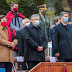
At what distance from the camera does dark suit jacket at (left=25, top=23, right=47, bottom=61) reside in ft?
→ 25.8

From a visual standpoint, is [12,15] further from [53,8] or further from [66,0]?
[53,8]

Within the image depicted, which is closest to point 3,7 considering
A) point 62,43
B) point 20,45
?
point 62,43

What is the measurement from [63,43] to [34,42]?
104 cm

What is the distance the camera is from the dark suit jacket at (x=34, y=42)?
7875 mm

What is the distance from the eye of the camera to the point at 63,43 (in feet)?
27.9

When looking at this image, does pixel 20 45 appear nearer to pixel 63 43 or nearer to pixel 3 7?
pixel 63 43

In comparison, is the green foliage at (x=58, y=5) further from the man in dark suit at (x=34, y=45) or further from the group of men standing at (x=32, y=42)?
the man in dark suit at (x=34, y=45)

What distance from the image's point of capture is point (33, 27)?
8062 millimetres

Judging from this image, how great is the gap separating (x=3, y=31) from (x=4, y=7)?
43.5 ft

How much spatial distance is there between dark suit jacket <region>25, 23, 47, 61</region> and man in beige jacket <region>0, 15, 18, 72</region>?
0.56m

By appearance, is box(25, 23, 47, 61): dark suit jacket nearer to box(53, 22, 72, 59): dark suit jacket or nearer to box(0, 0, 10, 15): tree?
box(53, 22, 72, 59): dark suit jacket

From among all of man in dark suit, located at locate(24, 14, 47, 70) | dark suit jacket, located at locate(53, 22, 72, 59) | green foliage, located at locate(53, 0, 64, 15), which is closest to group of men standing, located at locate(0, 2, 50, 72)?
man in dark suit, located at locate(24, 14, 47, 70)

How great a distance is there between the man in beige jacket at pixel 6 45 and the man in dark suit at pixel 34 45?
555 millimetres

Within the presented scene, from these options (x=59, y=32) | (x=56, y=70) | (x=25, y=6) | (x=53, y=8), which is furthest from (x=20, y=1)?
(x=56, y=70)
